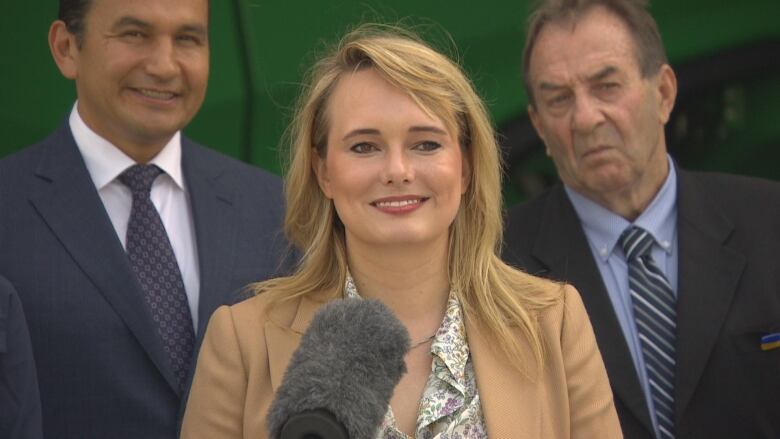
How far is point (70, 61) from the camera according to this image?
361cm

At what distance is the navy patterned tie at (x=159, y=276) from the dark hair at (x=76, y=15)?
389 mm

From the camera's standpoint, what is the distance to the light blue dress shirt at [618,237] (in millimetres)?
3656

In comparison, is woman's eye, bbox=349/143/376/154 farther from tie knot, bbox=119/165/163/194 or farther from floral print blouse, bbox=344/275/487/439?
tie knot, bbox=119/165/163/194

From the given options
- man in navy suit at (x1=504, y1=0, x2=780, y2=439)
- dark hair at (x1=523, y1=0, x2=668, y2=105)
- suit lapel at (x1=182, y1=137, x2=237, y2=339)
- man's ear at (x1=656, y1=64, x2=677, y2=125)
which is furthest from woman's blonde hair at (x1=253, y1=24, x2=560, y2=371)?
man's ear at (x1=656, y1=64, x2=677, y2=125)

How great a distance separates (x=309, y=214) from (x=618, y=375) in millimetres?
985

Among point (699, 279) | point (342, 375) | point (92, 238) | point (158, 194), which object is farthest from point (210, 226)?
point (342, 375)

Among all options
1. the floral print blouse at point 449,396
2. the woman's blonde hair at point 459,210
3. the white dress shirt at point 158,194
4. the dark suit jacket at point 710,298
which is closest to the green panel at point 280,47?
the white dress shirt at point 158,194

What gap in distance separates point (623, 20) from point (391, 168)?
141cm

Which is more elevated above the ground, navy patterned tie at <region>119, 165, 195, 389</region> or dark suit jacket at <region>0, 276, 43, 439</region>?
navy patterned tie at <region>119, 165, 195, 389</region>

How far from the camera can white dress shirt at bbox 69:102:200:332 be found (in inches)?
136

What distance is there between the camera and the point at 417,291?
2.83 meters

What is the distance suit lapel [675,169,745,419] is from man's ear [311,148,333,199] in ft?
3.62

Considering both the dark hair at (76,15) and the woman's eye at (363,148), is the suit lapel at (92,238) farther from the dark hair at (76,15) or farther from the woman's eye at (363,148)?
the woman's eye at (363,148)

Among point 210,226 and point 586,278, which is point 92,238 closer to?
point 210,226
